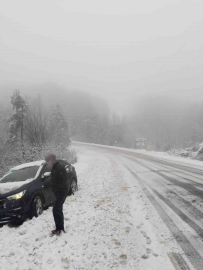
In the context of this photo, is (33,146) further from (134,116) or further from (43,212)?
(134,116)

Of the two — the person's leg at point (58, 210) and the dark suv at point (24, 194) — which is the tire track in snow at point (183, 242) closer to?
the person's leg at point (58, 210)

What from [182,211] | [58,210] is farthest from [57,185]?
[182,211]

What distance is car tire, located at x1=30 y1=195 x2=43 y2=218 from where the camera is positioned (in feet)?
16.9

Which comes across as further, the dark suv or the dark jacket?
the dark suv

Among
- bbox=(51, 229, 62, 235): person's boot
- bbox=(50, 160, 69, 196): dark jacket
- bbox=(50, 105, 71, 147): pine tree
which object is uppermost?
bbox=(50, 105, 71, 147): pine tree

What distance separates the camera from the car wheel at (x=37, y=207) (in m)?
5.15

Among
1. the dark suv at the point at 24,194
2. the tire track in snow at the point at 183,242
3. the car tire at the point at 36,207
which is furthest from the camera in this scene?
the car tire at the point at 36,207

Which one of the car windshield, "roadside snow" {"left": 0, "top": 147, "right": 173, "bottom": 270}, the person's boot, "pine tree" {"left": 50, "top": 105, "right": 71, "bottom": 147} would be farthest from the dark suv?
"pine tree" {"left": 50, "top": 105, "right": 71, "bottom": 147}

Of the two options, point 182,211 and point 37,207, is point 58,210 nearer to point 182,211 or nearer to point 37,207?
point 37,207

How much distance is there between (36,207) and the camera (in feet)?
17.4

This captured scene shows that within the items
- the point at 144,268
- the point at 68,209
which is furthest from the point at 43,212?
the point at 144,268

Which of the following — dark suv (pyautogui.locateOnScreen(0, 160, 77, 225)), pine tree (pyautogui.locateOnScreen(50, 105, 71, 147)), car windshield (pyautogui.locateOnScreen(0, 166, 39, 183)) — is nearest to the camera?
dark suv (pyautogui.locateOnScreen(0, 160, 77, 225))

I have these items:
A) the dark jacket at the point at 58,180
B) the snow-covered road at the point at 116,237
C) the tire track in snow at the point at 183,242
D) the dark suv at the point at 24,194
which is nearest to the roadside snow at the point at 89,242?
the snow-covered road at the point at 116,237

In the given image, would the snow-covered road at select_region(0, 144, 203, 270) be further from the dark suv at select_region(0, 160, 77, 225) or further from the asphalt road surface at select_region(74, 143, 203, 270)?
the dark suv at select_region(0, 160, 77, 225)
